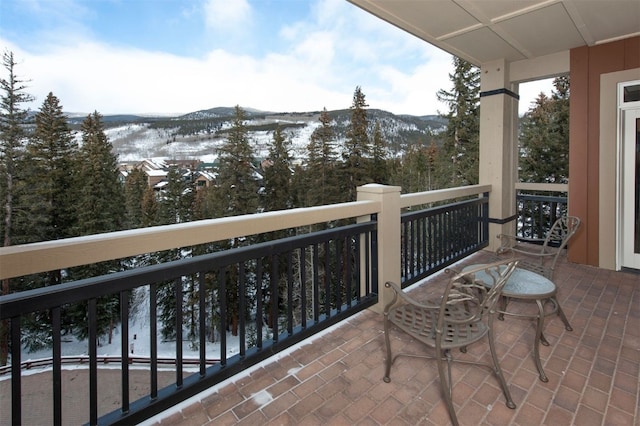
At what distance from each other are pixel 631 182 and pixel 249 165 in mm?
20761

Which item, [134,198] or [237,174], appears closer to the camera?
[237,174]

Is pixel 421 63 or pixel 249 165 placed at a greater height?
pixel 421 63

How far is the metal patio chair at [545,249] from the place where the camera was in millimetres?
2664

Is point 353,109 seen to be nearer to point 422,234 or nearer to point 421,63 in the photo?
point 421,63

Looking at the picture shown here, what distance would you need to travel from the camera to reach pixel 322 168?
2086 centimetres

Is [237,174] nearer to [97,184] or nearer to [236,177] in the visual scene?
[236,177]

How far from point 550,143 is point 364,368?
49.4 ft

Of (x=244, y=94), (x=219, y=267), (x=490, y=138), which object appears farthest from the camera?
(x=244, y=94)

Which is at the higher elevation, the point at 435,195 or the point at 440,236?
the point at 435,195

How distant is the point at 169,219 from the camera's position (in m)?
22.8

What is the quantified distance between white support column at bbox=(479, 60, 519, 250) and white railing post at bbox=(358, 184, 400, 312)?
2573 mm

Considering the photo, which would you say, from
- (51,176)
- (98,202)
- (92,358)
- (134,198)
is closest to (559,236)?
(92,358)

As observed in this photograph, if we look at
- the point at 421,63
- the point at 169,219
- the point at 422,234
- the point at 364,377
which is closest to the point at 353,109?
the point at 421,63

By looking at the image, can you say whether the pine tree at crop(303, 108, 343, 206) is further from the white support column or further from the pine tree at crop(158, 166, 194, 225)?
the white support column
